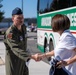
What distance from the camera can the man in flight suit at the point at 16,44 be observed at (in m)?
4.47

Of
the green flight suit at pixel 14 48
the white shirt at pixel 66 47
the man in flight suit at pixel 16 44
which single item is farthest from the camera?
the green flight suit at pixel 14 48

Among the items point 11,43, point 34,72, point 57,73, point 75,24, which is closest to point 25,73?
point 11,43

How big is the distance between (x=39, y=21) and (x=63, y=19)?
10262 millimetres

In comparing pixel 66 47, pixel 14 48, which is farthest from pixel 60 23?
pixel 14 48

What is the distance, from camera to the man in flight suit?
4.47 m

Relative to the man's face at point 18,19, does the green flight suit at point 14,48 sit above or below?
below

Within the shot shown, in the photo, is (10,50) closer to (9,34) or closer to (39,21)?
(9,34)

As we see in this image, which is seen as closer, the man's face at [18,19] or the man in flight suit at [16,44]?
the man in flight suit at [16,44]

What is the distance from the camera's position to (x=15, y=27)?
15.3 ft

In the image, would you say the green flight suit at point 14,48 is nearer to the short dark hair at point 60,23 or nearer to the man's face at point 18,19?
the man's face at point 18,19

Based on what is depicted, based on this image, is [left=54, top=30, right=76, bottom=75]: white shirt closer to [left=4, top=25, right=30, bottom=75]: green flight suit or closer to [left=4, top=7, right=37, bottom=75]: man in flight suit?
[left=4, top=7, right=37, bottom=75]: man in flight suit

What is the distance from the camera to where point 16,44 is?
14.8ft

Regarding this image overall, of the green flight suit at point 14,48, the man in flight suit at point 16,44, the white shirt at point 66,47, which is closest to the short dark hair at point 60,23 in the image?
the white shirt at point 66,47

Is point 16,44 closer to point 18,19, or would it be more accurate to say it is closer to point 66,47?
point 18,19
